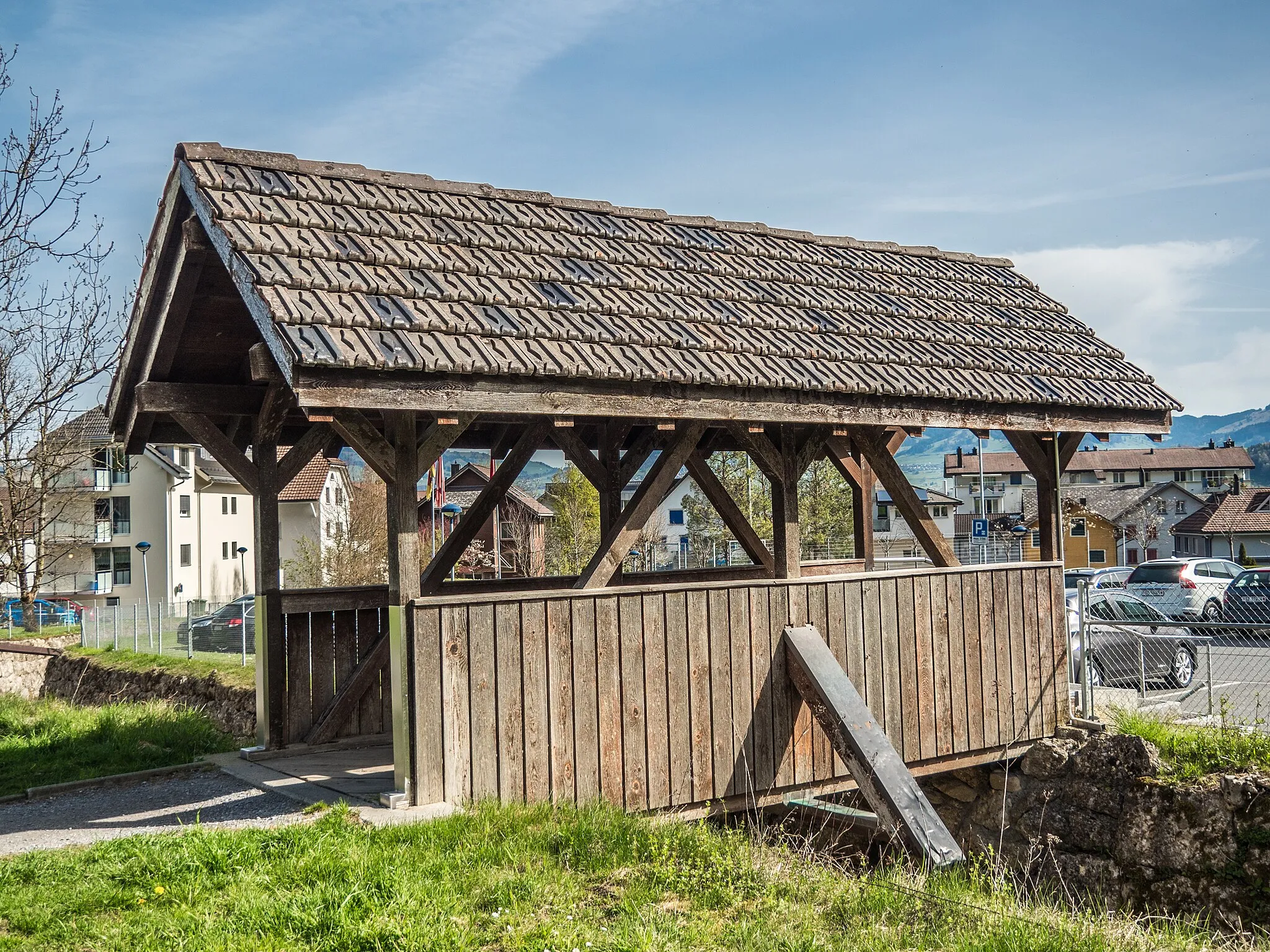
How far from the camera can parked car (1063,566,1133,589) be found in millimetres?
29484

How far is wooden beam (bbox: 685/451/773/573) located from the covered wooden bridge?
40mm

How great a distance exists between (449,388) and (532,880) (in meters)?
2.95

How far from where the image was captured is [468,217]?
28.3ft

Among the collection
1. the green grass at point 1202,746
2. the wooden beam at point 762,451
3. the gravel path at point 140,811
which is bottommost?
the green grass at point 1202,746

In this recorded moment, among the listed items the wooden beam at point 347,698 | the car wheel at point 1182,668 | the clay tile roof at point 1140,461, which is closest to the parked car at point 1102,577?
the car wheel at point 1182,668

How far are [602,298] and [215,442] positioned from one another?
3528 mm

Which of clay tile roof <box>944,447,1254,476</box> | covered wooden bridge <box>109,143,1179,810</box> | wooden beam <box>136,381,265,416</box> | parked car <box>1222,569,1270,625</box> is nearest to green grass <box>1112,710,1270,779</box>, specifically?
covered wooden bridge <box>109,143,1179,810</box>

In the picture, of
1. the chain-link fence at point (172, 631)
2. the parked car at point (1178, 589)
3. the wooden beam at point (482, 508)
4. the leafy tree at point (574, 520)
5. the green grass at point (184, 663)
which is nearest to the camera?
the wooden beam at point (482, 508)

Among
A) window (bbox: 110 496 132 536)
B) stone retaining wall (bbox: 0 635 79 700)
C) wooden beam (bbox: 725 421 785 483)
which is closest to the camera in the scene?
wooden beam (bbox: 725 421 785 483)

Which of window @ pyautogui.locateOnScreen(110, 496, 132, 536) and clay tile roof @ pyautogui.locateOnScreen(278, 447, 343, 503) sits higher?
clay tile roof @ pyautogui.locateOnScreen(278, 447, 343, 503)

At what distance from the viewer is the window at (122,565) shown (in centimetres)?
5359

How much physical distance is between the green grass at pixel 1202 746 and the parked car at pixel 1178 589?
18.9 meters

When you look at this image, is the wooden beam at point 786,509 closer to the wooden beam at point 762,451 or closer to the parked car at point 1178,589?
the wooden beam at point 762,451

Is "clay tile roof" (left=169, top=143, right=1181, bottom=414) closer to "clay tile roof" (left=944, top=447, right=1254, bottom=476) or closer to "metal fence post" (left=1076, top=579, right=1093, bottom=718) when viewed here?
"metal fence post" (left=1076, top=579, right=1093, bottom=718)
